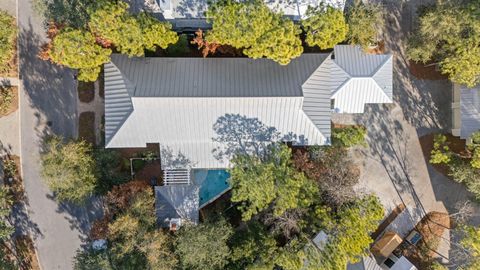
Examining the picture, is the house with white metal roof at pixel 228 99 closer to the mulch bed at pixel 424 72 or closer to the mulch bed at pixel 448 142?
the mulch bed at pixel 424 72

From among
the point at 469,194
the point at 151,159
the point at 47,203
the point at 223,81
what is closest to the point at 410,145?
the point at 469,194

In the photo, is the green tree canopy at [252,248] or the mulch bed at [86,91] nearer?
the green tree canopy at [252,248]

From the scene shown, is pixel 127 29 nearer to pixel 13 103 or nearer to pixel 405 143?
pixel 13 103

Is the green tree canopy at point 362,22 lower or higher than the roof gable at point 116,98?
higher

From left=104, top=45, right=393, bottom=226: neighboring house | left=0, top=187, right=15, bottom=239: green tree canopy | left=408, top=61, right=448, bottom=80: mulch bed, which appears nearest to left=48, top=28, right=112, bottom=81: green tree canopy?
left=104, top=45, right=393, bottom=226: neighboring house

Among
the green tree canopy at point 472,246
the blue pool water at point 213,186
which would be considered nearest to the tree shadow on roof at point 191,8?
the blue pool water at point 213,186

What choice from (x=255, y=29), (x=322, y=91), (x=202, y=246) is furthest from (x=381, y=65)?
(x=202, y=246)

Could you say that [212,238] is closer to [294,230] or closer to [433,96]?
[294,230]
